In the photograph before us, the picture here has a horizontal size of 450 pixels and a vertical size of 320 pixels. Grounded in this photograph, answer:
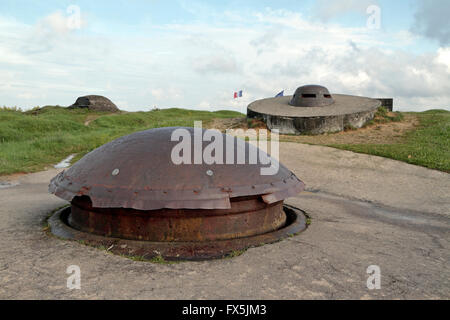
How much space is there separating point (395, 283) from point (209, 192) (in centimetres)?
140

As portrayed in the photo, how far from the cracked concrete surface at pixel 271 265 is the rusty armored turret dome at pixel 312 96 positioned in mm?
8098

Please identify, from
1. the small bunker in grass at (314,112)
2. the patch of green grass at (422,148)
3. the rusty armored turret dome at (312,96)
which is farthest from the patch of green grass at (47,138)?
→ the patch of green grass at (422,148)

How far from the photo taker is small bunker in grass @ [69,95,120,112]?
21864 millimetres

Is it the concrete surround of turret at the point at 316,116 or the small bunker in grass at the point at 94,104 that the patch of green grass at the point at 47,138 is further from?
the concrete surround of turret at the point at 316,116

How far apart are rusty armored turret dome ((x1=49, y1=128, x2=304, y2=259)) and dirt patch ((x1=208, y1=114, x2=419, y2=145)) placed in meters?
7.32

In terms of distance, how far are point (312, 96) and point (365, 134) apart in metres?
2.23

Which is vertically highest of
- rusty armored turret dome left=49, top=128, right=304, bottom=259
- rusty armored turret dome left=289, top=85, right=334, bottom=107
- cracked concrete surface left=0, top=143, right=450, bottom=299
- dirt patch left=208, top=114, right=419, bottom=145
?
rusty armored turret dome left=289, top=85, right=334, bottom=107

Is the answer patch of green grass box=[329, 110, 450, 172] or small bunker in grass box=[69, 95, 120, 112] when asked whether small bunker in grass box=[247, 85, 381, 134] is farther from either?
small bunker in grass box=[69, 95, 120, 112]

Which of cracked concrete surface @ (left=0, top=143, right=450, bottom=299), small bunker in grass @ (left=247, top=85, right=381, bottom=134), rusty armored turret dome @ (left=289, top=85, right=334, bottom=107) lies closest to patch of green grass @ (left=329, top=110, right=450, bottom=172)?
small bunker in grass @ (left=247, top=85, right=381, bottom=134)

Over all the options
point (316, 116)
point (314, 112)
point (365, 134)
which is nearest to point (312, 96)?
point (314, 112)

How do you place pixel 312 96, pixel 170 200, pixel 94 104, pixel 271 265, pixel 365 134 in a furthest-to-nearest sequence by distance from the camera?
pixel 94 104 → pixel 312 96 → pixel 365 134 → pixel 170 200 → pixel 271 265

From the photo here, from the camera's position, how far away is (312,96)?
498 inches

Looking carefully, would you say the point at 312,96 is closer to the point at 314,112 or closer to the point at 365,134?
the point at 314,112
